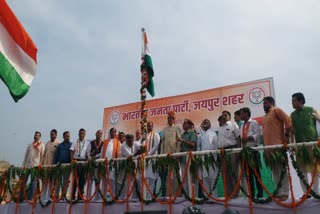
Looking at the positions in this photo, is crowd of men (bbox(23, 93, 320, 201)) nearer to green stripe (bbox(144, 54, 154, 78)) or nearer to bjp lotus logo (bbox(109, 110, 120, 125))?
green stripe (bbox(144, 54, 154, 78))

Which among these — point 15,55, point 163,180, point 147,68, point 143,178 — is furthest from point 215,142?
point 15,55

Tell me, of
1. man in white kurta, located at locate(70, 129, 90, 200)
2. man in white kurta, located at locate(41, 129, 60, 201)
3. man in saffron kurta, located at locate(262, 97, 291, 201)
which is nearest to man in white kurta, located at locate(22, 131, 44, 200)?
man in white kurta, located at locate(41, 129, 60, 201)

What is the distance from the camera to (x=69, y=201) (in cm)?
626

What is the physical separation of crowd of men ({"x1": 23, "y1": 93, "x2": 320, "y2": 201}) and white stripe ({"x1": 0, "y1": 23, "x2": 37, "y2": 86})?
207 cm

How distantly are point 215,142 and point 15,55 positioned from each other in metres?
3.83

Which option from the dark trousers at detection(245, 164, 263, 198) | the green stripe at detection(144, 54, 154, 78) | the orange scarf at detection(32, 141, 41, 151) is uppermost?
the green stripe at detection(144, 54, 154, 78)

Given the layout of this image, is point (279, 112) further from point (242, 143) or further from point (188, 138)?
point (188, 138)

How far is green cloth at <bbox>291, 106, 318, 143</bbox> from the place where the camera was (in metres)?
4.89

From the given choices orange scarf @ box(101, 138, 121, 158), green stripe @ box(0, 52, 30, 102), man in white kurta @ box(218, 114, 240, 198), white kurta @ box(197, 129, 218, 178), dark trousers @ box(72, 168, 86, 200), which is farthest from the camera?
orange scarf @ box(101, 138, 121, 158)

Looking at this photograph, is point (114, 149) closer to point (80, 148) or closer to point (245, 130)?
point (80, 148)

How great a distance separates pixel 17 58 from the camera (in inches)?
218

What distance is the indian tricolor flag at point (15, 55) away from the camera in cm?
527

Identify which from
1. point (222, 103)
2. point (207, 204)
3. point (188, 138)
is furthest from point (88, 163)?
point (222, 103)

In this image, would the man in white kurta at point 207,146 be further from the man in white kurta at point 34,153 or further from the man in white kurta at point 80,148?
the man in white kurta at point 34,153
